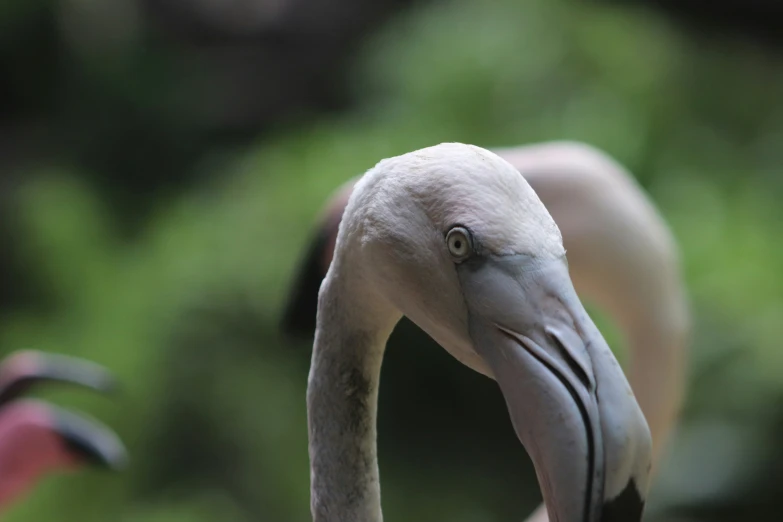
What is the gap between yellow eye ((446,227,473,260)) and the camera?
2.28ft

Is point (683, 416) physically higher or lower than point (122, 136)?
lower

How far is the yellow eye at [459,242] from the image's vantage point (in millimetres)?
695

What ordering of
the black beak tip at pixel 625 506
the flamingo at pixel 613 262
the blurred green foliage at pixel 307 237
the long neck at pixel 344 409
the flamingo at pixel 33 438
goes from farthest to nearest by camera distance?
the blurred green foliage at pixel 307 237
the flamingo at pixel 33 438
the flamingo at pixel 613 262
the long neck at pixel 344 409
the black beak tip at pixel 625 506

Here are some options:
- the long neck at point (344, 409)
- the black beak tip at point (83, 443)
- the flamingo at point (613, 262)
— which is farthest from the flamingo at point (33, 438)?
the long neck at point (344, 409)

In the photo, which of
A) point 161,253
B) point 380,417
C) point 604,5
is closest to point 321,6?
point 604,5

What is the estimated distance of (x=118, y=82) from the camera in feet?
14.9

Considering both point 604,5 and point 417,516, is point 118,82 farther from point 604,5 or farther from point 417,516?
point 417,516

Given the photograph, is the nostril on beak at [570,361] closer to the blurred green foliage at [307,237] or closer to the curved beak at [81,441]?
the curved beak at [81,441]

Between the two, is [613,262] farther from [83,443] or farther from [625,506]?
[83,443]

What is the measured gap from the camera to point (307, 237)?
2893 mm

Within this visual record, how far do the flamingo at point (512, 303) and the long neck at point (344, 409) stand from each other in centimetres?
4

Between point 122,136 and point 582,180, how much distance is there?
342 cm

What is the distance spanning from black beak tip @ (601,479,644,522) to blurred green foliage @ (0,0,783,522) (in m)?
2.04

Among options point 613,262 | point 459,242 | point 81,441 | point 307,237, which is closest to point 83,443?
point 81,441
